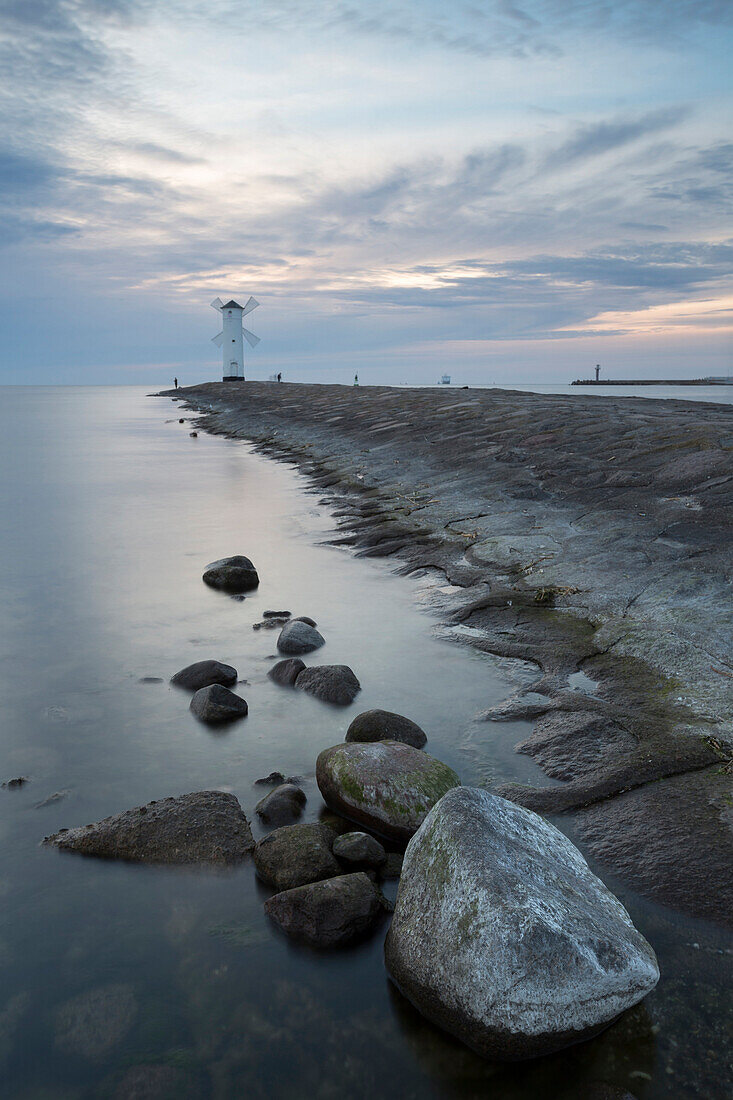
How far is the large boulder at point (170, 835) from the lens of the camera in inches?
173

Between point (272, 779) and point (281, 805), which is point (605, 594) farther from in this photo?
point (281, 805)

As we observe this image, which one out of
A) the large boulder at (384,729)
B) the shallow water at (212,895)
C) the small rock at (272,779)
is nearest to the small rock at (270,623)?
the shallow water at (212,895)

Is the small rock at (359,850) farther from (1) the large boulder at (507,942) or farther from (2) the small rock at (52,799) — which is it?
(2) the small rock at (52,799)

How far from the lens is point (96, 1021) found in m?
3.35

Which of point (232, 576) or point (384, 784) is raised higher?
point (384, 784)

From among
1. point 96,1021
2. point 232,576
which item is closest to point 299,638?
point 232,576

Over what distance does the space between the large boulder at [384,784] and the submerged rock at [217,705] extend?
1.27 metres

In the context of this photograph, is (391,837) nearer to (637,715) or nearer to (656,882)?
(656,882)

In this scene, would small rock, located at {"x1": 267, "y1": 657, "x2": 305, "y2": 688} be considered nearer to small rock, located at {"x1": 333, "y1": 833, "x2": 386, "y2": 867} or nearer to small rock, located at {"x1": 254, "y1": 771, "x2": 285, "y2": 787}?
small rock, located at {"x1": 254, "y1": 771, "x2": 285, "y2": 787}

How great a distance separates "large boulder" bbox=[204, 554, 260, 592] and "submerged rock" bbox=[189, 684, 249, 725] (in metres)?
3.83

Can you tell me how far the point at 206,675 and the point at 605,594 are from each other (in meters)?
4.17

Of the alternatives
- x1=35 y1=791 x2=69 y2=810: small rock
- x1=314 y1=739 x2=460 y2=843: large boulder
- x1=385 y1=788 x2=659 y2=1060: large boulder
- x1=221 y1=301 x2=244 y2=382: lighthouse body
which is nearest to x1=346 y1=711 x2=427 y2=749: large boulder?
x1=314 y1=739 x2=460 y2=843: large boulder

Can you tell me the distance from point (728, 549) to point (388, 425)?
1846 centimetres

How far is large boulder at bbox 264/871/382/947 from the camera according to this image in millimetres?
3756
